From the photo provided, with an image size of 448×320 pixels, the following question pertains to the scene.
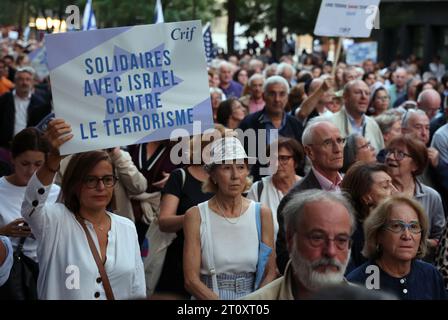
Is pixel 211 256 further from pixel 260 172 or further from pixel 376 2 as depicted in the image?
pixel 376 2

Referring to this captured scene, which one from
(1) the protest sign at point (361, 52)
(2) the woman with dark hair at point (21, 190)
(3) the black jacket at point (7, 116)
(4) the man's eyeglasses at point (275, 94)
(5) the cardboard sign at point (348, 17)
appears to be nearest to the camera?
(2) the woman with dark hair at point (21, 190)

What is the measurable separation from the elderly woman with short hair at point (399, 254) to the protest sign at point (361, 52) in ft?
75.8

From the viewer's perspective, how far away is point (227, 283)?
556cm

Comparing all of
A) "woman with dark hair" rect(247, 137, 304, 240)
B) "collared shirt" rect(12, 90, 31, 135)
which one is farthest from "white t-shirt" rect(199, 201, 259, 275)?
"collared shirt" rect(12, 90, 31, 135)

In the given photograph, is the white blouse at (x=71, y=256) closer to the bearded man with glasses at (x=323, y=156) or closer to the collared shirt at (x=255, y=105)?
the bearded man with glasses at (x=323, y=156)

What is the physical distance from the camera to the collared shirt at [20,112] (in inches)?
481

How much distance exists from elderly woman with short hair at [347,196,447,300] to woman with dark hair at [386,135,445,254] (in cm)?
191

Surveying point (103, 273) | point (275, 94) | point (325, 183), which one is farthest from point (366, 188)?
point (275, 94)

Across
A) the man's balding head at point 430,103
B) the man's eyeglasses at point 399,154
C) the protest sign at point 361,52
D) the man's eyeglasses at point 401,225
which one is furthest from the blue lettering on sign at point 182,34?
the protest sign at point 361,52

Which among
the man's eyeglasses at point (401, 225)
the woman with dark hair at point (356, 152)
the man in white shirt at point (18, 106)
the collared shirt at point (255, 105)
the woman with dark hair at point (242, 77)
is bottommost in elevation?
the woman with dark hair at point (242, 77)

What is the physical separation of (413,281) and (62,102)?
7.41 feet

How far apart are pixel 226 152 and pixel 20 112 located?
7.04m

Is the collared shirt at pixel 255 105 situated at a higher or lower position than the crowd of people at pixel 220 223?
lower
